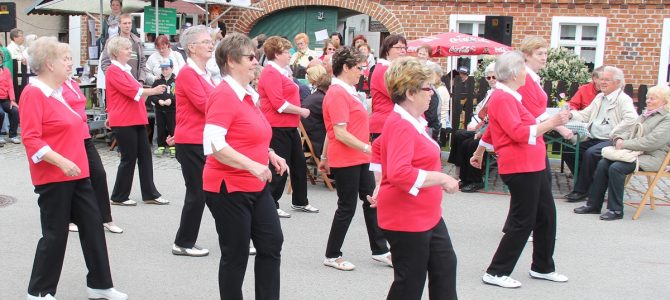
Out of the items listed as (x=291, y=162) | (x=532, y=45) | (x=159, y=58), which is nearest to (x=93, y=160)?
(x=291, y=162)

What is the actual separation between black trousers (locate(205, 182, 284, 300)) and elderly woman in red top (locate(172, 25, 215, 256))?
1.75m

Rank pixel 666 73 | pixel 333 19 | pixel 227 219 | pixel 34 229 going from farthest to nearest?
pixel 333 19
pixel 666 73
pixel 34 229
pixel 227 219

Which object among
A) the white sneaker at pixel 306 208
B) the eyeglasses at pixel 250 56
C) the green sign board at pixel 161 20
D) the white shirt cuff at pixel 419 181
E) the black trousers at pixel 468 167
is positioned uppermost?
the green sign board at pixel 161 20

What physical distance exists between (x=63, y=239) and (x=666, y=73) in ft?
48.8

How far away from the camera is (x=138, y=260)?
6312 mm

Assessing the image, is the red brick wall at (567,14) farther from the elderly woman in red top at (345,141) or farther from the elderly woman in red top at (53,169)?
the elderly woman in red top at (53,169)

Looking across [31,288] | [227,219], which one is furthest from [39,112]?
[227,219]

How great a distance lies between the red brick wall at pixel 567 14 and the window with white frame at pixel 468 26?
0.11 meters

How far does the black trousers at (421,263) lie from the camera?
416 centimetres

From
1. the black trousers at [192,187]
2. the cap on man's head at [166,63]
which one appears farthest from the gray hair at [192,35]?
the cap on man's head at [166,63]

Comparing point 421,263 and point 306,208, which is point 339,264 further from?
point 306,208

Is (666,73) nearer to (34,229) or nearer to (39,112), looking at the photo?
(34,229)

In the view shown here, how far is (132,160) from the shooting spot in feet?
25.9

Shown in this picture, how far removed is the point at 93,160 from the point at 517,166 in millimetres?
3448
